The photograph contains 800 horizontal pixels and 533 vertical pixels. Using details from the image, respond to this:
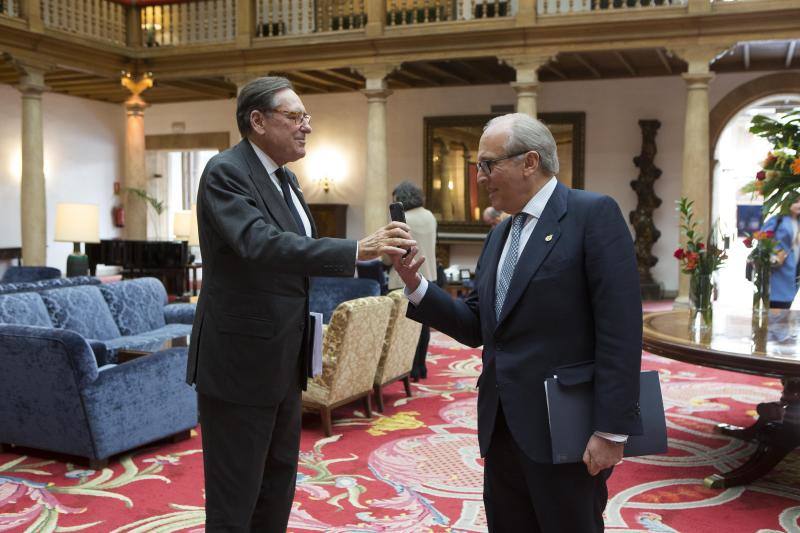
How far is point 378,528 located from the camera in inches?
139

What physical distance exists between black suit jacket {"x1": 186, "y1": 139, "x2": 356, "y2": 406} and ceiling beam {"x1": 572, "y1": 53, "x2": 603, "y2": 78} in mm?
10426

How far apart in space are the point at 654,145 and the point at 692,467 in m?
9.34

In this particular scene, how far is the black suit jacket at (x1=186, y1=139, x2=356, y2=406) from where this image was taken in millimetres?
2248

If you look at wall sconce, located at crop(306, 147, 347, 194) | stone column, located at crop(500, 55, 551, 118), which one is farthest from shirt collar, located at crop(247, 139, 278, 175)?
wall sconce, located at crop(306, 147, 347, 194)

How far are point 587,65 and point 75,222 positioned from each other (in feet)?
26.6

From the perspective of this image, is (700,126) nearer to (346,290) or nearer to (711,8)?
(711,8)

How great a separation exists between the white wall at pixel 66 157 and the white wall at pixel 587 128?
8.33 ft

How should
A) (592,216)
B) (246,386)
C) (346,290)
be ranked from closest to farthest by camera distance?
1. (592,216)
2. (246,386)
3. (346,290)

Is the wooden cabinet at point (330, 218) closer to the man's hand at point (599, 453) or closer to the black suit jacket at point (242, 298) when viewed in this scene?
the black suit jacket at point (242, 298)

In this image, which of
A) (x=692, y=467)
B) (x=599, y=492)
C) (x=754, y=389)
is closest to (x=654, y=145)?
(x=754, y=389)

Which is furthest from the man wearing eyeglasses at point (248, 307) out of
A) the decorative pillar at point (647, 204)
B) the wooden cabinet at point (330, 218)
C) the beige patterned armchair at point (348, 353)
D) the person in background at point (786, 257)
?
the wooden cabinet at point (330, 218)

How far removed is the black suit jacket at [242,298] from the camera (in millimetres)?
2248

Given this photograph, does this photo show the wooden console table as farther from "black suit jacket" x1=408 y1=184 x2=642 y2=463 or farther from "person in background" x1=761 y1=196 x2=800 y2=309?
"black suit jacket" x1=408 y1=184 x2=642 y2=463

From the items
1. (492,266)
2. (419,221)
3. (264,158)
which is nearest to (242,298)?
(264,158)
